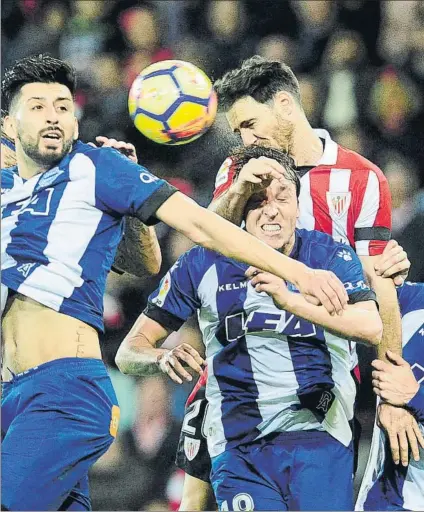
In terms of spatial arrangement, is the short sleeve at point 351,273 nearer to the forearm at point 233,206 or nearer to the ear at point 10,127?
the forearm at point 233,206

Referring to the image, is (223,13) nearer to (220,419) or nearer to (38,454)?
(220,419)

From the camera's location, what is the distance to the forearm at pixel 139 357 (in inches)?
123

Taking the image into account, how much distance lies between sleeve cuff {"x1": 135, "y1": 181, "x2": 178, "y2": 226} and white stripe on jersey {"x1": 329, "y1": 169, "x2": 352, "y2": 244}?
2.71ft

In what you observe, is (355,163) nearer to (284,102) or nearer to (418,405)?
(284,102)

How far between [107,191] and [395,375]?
1215 mm

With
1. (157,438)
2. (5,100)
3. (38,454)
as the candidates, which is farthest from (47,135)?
(157,438)

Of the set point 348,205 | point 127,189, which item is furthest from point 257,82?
point 127,189

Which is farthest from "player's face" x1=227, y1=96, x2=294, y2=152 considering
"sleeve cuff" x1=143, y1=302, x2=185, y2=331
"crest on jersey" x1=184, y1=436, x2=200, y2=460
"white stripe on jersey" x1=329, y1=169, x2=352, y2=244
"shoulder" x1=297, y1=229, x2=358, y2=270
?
"crest on jersey" x1=184, y1=436, x2=200, y2=460

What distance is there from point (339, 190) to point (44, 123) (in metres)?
1.11

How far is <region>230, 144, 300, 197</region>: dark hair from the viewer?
3.24 metres

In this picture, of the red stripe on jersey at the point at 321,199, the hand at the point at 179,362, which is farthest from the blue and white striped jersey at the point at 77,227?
the red stripe on jersey at the point at 321,199

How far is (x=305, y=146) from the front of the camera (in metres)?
3.54

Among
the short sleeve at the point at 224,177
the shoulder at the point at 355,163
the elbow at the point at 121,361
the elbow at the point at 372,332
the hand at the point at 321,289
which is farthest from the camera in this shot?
the shoulder at the point at 355,163

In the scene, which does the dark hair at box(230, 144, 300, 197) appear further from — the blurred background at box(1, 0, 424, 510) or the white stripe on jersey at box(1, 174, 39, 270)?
the white stripe on jersey at box(1, 174, 39, 270)
